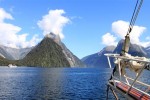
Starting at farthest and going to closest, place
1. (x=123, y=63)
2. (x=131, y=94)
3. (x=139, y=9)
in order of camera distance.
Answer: (x=139, y=9), (x=123, y=63), (x=131, y=94)

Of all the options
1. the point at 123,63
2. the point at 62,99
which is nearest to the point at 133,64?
the point at 123,63

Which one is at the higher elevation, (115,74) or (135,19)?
(135,19)

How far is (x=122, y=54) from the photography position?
62.0 feet

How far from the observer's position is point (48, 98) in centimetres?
7325

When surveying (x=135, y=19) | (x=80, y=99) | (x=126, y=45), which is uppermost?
(x=135, y=19)

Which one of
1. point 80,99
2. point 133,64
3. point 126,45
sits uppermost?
point 126,45

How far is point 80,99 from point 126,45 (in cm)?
5440

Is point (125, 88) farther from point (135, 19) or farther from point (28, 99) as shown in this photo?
point (28, 99)

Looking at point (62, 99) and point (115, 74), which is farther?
point (62, 99)

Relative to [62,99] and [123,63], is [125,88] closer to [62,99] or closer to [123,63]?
[123,63]

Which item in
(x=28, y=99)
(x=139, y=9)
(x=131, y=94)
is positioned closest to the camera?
(x=131, y=94)

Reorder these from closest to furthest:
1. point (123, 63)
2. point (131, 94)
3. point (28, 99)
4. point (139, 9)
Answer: point (131, 94), point (123, 63), point (139, 9), point (28, 99)

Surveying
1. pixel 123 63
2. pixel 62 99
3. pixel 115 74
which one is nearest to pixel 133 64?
pixel 123 63

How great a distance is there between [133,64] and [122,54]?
2.03 metres
